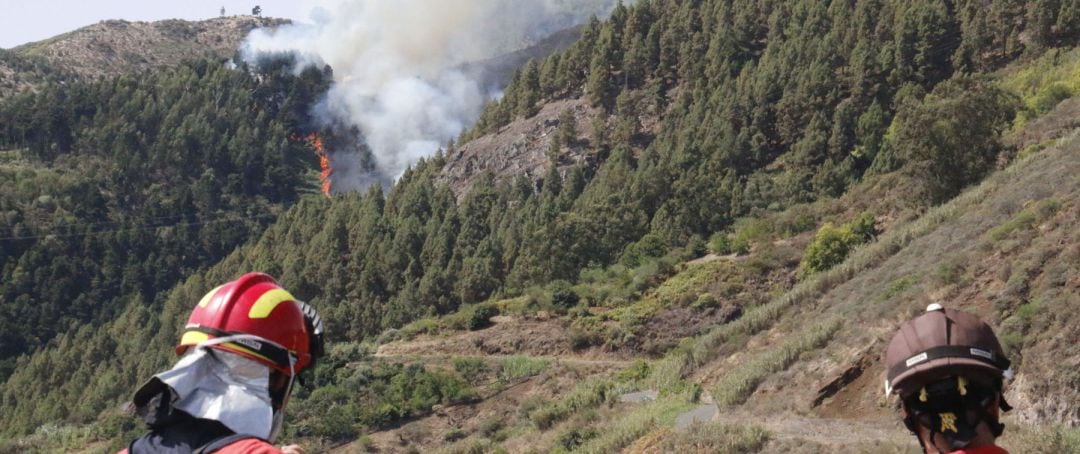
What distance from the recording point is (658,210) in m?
55.5

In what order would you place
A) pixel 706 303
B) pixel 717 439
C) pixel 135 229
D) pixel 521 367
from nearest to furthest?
pixel 717 439 → pixel 521 367 → pixel 706 303 → pixel 135 229

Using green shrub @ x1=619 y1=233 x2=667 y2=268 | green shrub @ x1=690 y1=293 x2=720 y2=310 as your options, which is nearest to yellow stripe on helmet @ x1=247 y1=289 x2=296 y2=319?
green shrub @ x1=690 y1=293 x2=720 y2=310

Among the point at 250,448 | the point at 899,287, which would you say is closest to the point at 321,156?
the point at 899,287

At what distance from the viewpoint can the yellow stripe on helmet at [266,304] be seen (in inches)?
129

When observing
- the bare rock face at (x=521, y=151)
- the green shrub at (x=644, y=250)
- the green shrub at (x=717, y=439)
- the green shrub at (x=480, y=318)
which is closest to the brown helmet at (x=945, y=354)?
the green shrub at (x=717, y=439)

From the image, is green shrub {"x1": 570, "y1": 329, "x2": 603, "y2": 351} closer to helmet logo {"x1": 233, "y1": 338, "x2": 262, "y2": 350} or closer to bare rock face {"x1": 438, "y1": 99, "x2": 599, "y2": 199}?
bare rock face {"x1": 438, "y1": 99, "x2": 599, "y2": 199}

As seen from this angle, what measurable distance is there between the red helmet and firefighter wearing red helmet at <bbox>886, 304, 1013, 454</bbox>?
5.76 ft

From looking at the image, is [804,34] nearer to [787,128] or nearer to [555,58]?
[787,128]

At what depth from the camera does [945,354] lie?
124 inches

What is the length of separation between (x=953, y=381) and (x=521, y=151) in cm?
7522

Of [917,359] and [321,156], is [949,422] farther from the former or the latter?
[321,156]

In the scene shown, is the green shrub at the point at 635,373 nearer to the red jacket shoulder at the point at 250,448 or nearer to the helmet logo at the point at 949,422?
the helmet logo at the point at 949,422

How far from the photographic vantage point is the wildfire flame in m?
143

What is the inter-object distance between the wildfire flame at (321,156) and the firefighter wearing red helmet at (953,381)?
139m
